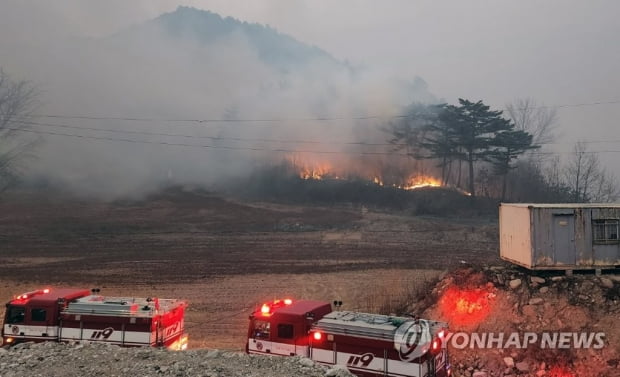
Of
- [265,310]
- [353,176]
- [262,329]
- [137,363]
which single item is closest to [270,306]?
[265,310]

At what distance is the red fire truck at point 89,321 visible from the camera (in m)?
10.9

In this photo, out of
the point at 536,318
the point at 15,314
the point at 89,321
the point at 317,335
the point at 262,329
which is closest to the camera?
the point at 317,335

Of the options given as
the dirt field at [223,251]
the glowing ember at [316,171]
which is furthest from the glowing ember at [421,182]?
the dirt field at [223,251]

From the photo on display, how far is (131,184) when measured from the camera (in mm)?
62688

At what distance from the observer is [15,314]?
11555 millimetres

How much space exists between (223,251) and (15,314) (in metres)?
22.5

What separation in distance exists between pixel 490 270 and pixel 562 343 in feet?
10.1

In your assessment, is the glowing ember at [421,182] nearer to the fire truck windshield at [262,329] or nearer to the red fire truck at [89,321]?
the fire truck windshield at [262,329]

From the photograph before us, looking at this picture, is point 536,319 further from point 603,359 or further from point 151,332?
point 151,332

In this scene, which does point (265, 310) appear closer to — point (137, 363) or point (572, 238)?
point (137, 363)

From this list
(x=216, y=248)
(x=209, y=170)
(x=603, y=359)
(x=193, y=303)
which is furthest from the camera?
(x=209, y=170)

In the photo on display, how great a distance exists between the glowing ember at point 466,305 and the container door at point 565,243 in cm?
242

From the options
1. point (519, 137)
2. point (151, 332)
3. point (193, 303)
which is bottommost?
point (193, 303)

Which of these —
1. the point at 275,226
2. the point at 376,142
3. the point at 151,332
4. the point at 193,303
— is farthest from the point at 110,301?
the point at 376,142
